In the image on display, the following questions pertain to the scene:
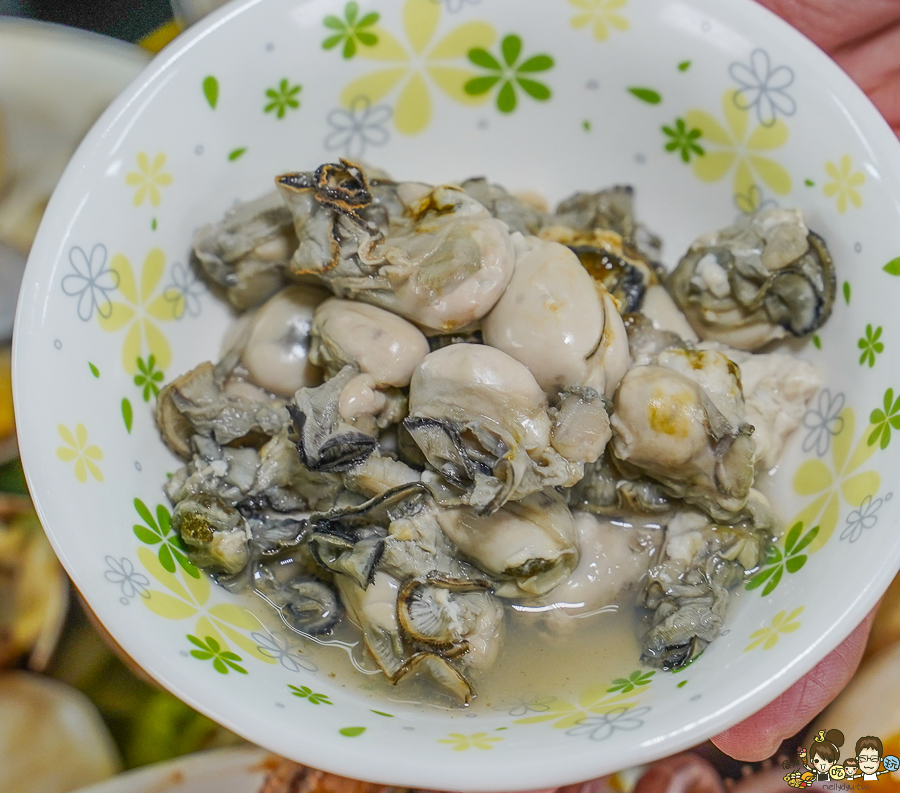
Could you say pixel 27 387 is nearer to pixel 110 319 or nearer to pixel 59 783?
pixel 110 319

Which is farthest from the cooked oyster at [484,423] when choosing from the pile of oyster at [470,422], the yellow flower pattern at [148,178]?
the yellow flower pattern at [148,178]

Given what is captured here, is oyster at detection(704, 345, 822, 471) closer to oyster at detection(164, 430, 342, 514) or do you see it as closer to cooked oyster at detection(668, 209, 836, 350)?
cooked oyster at detection(668, 209, 836, 350)

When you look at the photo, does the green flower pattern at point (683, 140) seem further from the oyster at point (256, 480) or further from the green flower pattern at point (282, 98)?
the oyster at point (256, 480)

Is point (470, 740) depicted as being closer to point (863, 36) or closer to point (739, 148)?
point (739, 148)

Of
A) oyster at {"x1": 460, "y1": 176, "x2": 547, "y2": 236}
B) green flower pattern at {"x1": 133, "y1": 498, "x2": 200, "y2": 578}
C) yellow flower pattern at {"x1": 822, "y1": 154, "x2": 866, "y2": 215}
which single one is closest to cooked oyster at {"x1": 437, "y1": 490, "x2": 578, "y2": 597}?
green flower pattern at {"x1": 133, "y1": 498, "x2": 200, "y2": 578}

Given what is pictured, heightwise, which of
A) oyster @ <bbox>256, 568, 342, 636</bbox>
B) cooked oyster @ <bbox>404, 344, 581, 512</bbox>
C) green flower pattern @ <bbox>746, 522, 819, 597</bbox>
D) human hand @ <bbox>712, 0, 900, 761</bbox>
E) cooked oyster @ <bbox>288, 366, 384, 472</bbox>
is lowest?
oyster @ <bbox>256, 568, 342, 636</bbox>

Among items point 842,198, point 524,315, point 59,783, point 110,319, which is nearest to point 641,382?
point 524,315
